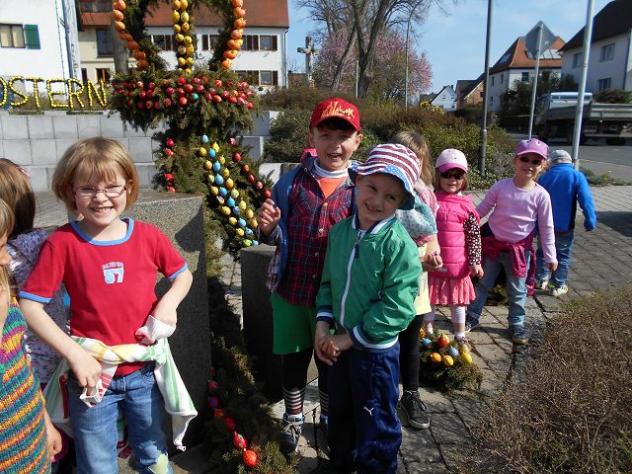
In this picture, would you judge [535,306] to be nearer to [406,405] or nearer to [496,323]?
[496,323]

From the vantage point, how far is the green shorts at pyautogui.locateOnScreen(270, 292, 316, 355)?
246 cm

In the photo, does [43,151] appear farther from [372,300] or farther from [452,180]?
[372,300]

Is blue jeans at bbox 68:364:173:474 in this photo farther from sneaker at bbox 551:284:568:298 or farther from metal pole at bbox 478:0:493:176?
metal pole at bbox 478:0:493:176

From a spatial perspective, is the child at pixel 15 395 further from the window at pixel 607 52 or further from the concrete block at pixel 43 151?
the window at pixel 607 52

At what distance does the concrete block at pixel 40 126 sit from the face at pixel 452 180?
11.7 m

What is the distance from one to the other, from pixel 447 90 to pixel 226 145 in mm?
24596

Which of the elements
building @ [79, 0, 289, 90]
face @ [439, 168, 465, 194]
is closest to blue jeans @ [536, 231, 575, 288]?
face @ [439, 168, 465, 194]

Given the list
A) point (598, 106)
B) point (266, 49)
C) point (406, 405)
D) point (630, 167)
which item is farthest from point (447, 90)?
point (406, 405)

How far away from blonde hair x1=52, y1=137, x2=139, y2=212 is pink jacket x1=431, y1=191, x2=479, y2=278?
228 centimetres

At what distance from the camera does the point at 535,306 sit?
4.74 meters

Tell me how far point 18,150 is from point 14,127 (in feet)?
2.19

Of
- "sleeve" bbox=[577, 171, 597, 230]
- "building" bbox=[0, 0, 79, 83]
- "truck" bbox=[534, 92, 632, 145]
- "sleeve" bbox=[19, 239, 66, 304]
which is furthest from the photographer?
"building" bbox=[0, 0, 79, 83]

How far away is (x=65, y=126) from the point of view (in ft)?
40.6

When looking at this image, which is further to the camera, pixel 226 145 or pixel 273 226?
pixel 226 145
